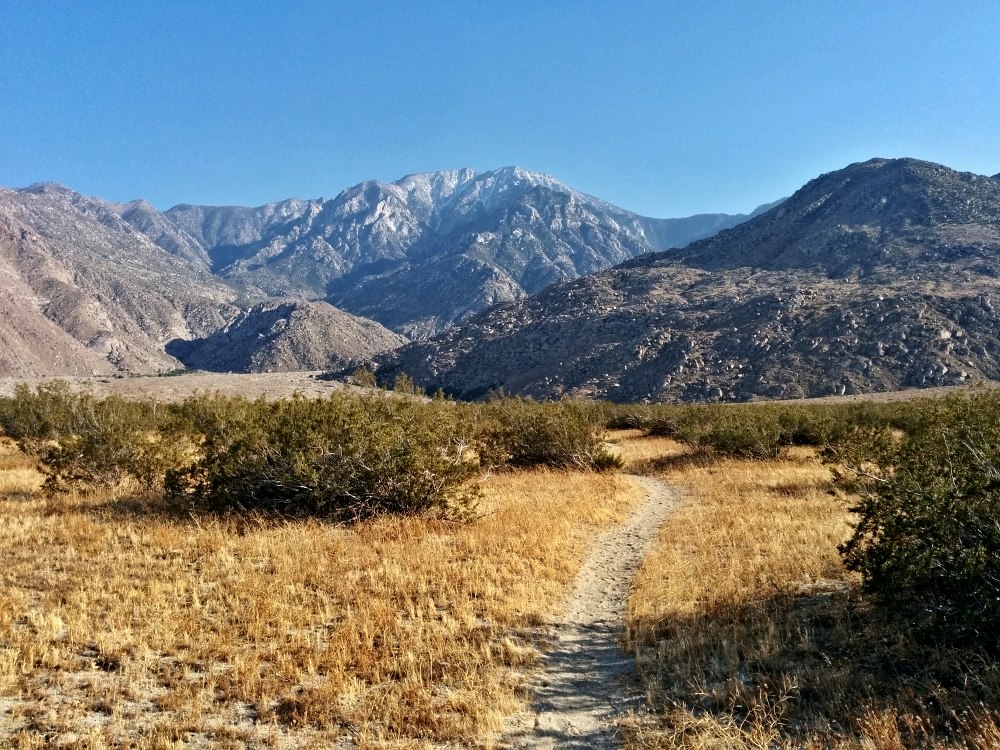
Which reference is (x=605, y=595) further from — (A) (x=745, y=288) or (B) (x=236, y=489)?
(A) (x=745, y=288)

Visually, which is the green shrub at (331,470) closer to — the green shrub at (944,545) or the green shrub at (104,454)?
the green shrub at (104,454)

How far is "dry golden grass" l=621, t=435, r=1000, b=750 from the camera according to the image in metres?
4.14

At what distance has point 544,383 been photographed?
82438 mm

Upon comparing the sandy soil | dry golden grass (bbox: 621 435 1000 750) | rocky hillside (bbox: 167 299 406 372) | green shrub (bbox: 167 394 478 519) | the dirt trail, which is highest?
rocky hillside (bbox: 167 299 406 372)

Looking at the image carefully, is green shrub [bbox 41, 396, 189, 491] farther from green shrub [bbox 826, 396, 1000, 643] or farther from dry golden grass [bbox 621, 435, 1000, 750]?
green shrub [bbox 826, 396, 1000, 643]

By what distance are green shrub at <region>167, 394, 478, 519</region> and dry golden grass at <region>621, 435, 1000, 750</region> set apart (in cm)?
452

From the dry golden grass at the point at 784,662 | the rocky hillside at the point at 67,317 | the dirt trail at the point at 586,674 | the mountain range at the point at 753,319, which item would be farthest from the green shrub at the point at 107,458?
the rocky hillside at the point at 67,317

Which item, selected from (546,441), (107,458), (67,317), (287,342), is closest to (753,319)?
→ (546,441)

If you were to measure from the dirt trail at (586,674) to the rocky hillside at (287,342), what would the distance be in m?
149

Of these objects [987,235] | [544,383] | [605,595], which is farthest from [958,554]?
[987,235]

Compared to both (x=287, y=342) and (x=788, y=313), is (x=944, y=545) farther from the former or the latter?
(x=287, y=342)

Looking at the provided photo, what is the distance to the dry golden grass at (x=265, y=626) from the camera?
14.9ft

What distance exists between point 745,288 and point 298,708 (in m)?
99.5

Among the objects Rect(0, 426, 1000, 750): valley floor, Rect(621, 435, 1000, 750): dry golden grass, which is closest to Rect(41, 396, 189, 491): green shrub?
Rect(0, 426, 1000, 750): valley floor
